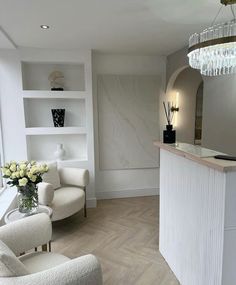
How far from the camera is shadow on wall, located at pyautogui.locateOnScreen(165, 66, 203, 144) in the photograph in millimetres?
4559

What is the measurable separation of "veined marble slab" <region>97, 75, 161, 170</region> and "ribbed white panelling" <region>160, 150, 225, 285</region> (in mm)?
1732

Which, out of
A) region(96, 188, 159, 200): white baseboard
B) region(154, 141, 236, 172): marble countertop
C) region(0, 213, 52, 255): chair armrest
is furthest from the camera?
region(96, 188, 159, 200): white baseboard

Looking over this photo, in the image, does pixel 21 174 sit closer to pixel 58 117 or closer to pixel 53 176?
pixel 53 176

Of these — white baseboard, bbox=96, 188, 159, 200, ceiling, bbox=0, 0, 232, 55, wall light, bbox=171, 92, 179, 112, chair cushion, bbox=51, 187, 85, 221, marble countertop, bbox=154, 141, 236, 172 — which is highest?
ceiling, bbox=0, 0, 232, 55

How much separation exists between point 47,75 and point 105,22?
1.70 meters

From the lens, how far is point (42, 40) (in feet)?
10.1

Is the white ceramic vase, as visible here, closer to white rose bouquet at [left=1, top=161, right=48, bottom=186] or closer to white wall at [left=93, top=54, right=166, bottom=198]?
white wall at [left=93, top=54, right=166, bottom=198]

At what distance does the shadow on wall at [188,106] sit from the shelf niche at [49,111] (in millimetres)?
1787

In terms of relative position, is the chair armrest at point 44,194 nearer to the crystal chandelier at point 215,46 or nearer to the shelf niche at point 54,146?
the shelf niche at point 54,146

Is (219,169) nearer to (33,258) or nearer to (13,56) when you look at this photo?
(33,258)

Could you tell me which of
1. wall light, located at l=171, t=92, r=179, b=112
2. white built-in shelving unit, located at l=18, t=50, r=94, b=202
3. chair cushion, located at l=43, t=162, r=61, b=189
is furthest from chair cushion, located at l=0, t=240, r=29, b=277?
wall light, located at l=171, t=92, r=179, b=112

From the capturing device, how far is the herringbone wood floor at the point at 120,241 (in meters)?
2.21

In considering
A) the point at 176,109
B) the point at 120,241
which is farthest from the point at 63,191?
the point at 176,109

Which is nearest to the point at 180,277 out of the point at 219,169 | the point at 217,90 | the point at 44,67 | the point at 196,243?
the point at 196,243
